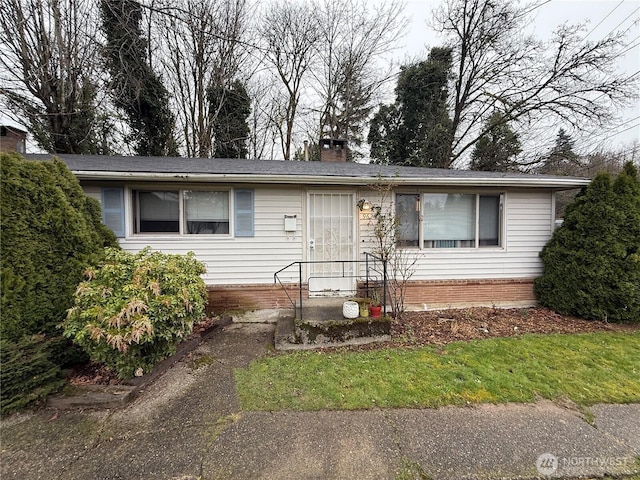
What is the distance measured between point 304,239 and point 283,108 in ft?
40.5

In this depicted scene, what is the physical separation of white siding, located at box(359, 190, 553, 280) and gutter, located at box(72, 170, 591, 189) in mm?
442

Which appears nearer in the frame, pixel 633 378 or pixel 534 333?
pixel 633 378

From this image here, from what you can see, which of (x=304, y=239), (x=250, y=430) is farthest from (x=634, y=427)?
(x=304, y=239)

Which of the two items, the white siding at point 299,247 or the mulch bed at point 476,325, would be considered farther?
the white siding at point 299,247

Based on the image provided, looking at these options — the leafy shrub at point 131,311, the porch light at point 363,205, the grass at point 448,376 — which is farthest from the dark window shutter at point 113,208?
the porch light at point 363,205

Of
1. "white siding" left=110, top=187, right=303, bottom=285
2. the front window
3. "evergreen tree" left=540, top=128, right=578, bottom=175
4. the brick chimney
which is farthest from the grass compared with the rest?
"evergreen tree" left=540, top=128, right=578, bottom=175

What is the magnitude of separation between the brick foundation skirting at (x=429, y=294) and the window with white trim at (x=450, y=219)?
0.88 m

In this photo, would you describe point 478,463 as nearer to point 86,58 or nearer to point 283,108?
point 86,58

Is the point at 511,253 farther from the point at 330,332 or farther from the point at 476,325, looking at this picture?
the point at 330,332

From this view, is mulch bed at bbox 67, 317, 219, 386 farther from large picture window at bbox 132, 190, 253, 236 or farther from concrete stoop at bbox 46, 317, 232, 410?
large picture window at bbox 132, 190, 253, 236

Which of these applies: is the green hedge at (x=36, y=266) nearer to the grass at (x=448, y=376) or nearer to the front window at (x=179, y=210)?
the front window at (x=179, y=210)

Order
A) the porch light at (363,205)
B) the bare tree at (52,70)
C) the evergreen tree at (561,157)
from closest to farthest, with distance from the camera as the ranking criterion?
the porch light at (363,205), the bare tree at (52,70), the evergreen tree at (561,157)

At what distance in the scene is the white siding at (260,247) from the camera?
537cm

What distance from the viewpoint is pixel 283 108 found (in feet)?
50.1
